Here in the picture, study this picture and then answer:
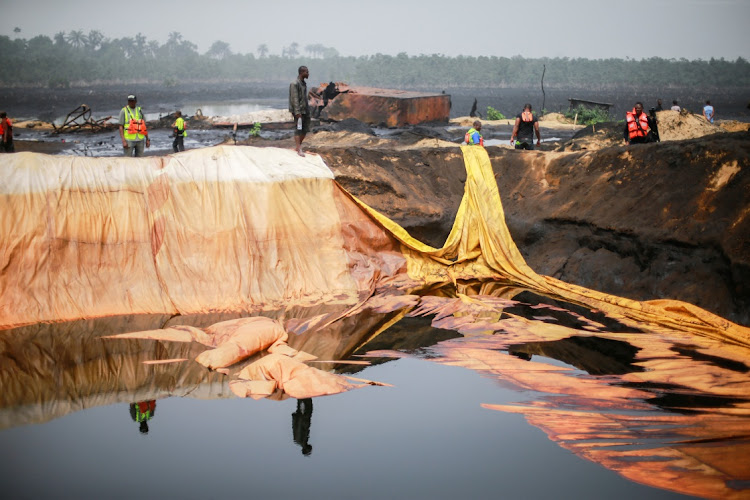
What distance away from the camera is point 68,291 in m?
7.55

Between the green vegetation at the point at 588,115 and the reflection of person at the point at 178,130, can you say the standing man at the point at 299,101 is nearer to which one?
the reflection of person at the point at 178,130

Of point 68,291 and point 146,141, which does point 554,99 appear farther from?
point 68,291

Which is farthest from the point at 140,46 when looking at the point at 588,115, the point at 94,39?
the point at 588,115

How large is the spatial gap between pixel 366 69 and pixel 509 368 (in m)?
78.0

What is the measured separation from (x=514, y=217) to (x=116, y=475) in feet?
21.9

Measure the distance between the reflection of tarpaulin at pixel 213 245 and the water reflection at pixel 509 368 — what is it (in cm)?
33

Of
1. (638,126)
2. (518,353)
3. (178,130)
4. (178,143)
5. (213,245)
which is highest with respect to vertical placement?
(638,126)

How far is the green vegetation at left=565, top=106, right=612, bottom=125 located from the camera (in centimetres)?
2623

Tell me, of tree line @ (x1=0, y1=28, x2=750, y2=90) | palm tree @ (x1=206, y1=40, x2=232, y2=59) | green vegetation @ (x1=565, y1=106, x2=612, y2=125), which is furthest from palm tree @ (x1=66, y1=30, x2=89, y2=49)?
green vegetation @ (x1=565, y1=106, x2=612, y2=125)

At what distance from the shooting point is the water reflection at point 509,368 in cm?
497

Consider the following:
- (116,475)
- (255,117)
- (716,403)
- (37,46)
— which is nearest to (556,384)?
(716,403)

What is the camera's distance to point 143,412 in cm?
561

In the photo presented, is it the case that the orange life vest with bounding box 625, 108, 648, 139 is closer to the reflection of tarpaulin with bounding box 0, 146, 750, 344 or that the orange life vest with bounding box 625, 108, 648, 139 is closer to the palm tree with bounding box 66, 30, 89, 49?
the reflection of tarpaulin with bounding box 0, 146, 750, 344

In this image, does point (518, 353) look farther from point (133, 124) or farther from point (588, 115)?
point (588, 115)
